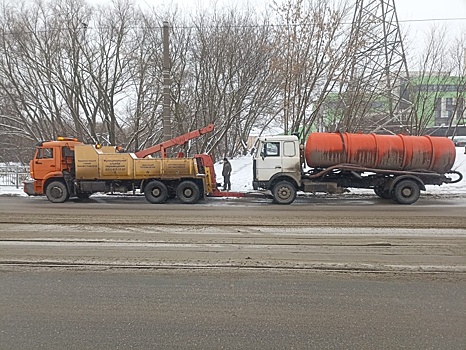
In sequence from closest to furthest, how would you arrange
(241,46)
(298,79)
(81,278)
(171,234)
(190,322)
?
(190,322) < (81,278) < (171,234) < (298,79) < (241,46)

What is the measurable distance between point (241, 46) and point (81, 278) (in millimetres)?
23454

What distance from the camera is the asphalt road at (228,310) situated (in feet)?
12.8

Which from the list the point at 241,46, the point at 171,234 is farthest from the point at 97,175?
the point at 241,46

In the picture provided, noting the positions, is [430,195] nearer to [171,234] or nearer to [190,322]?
[171,234]

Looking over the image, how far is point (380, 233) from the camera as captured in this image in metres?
9.02

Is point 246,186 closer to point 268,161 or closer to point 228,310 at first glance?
point 268,161

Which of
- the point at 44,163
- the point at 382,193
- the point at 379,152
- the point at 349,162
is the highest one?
the point at 379,152

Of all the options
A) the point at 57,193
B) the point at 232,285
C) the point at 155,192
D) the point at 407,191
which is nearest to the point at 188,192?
the point at 155,192

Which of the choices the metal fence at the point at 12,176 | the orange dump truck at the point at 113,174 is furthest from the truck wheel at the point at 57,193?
the metal fence at the point at 12,176

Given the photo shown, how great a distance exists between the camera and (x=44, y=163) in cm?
1595

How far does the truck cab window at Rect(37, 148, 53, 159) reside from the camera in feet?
52.4

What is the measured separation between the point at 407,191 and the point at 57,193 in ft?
41.6

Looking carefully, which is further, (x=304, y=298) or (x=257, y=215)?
(x=257, y=215)

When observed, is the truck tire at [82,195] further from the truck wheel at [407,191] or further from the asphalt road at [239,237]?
the truck wheel at [407,191]
